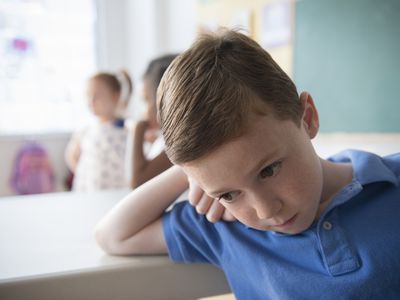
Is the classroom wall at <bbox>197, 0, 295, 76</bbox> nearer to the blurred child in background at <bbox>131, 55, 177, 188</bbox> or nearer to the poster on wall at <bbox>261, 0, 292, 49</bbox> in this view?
the poster on wall at <bbox>261, 0, 292, 49</bbox>

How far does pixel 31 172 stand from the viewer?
3012 millimetres

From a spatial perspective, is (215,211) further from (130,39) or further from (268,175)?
(130,39)

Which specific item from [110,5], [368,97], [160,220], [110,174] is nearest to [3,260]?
[160,220]

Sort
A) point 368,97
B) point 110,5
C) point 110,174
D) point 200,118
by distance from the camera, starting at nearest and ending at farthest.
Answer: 1. point 200,118
2. point 368,97
3. point 110,174
4. point 110,5

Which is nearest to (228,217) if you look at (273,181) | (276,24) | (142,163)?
(273,181)

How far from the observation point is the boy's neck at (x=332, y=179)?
605 millimetres

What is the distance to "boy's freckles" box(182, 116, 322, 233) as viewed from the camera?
0.49m

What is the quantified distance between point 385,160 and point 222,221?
0.91 feet

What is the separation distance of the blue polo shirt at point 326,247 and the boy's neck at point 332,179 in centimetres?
2

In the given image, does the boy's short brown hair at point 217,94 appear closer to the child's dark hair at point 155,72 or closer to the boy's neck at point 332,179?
the boy's neck at point 332,179

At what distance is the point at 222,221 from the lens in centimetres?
64

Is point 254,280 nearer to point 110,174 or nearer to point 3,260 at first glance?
point 3,260

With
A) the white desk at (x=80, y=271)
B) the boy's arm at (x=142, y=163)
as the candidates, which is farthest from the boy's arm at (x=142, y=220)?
the boy's arm at (x=142, y=163)

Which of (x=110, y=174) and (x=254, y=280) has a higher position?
(x=254, y=280)
